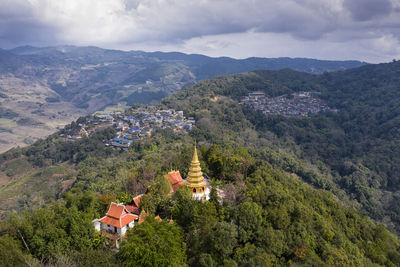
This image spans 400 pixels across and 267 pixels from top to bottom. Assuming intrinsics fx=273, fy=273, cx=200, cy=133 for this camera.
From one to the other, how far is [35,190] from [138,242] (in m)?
58.5

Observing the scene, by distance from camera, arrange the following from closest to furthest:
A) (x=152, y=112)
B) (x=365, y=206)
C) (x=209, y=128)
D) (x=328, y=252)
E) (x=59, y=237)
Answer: (x=59, y=237) → (x=328, y=252) → (x=365, y=206) → (x=209, y=128) → (x=152, y=112)

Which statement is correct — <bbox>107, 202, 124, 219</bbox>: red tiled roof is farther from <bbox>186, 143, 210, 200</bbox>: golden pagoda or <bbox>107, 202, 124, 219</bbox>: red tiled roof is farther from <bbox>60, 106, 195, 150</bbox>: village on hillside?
<bbox>60, 106, 195, 150</bbox>: village on hillside

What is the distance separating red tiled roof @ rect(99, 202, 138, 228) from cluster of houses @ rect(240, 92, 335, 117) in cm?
10530

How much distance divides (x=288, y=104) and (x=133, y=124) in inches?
3153

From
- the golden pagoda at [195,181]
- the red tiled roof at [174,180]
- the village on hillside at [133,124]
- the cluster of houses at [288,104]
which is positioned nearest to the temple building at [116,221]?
the golden pagoda at [195,181]

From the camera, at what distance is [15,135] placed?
503ft

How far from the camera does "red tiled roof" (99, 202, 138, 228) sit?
896 inches

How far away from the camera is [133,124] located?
303 feet

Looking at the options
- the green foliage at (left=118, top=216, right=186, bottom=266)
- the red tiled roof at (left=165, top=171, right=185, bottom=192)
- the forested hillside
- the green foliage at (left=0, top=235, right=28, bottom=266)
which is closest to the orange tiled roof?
the forested hillside

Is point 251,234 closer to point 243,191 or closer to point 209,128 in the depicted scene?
point 243,191

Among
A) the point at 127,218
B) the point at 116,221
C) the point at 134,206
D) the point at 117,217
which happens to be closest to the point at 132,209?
the point at 134,206

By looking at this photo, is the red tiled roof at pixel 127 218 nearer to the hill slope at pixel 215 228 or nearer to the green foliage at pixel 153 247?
the hill slope at pixel 215 228

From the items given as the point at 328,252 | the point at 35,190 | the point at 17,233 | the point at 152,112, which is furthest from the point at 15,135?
the point at 328,252

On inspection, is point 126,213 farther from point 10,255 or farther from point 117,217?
point 10,255
